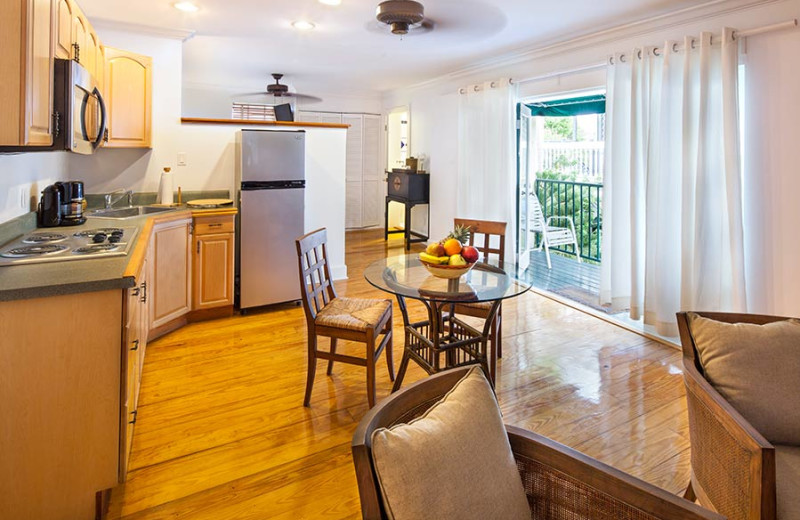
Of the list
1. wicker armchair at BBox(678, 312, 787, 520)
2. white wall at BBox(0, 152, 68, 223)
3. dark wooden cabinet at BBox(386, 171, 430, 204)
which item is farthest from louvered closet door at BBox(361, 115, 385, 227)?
wicker armchair at BBox(678, 312, 787, 520)

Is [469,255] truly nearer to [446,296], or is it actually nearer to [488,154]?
[446,296]

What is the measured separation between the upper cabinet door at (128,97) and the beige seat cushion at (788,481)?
412 cm

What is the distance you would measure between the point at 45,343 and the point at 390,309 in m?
1.61

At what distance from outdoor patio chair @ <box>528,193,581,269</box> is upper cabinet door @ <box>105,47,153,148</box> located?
13.7ft

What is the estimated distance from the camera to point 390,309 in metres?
2.79

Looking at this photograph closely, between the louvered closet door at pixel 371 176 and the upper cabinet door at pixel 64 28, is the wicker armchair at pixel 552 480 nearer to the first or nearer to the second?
the upper cabinet door at pixel 64 28

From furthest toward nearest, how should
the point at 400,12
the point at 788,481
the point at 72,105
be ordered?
the point at 400,12 → the point at 72,105 → the point at 788,481

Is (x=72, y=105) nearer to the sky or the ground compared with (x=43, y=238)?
nearer to the sky

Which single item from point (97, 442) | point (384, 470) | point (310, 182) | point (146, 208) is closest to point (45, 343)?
point (97, 442)

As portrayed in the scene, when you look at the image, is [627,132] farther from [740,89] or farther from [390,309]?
[390,309]

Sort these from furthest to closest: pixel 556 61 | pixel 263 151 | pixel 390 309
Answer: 1. pixel 556 61
2. pixel 263 151
3. pixel 390 309

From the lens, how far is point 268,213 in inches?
163

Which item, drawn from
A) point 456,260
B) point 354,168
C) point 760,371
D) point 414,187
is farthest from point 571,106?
point 760,371

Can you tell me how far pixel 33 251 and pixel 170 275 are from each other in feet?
4.79
